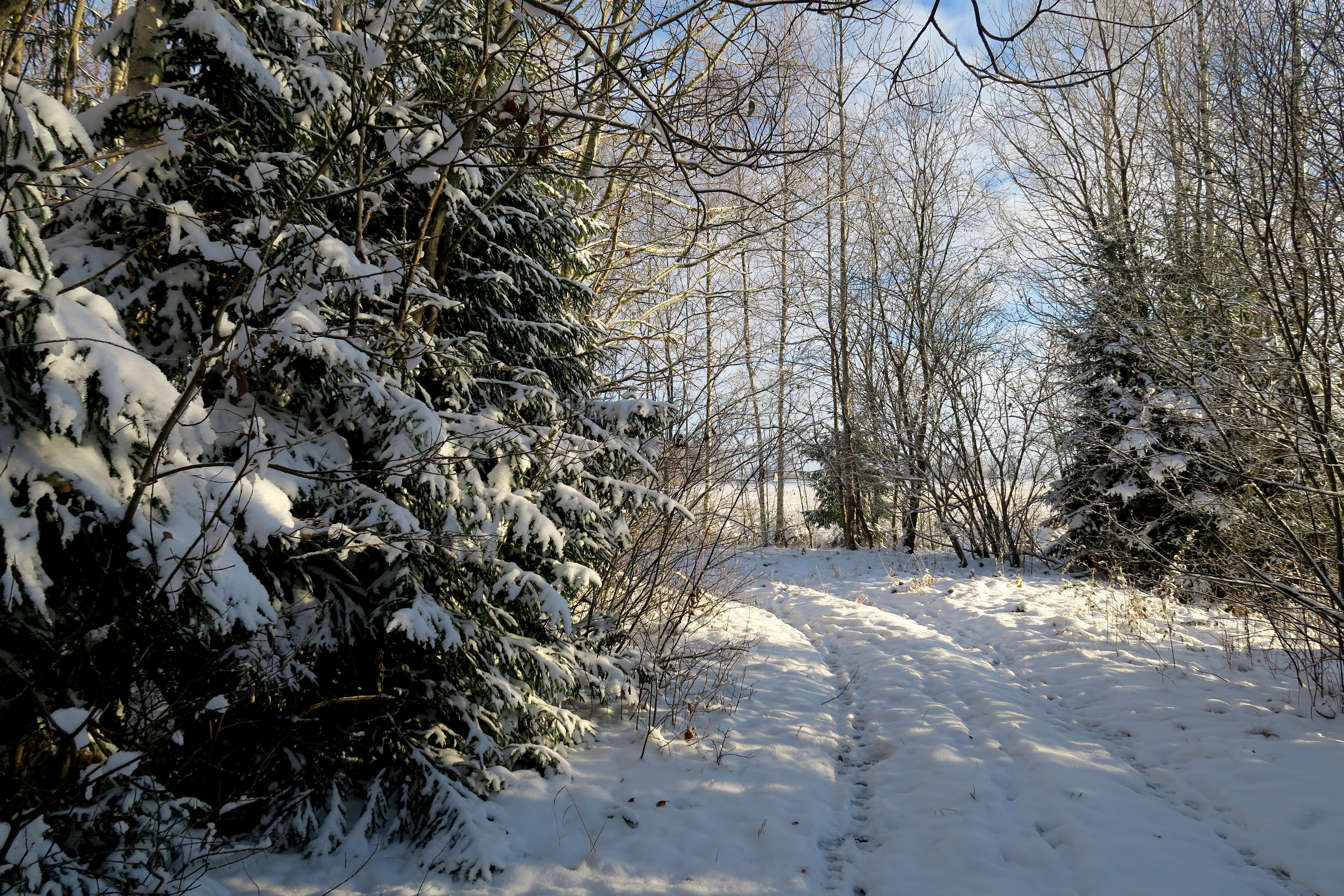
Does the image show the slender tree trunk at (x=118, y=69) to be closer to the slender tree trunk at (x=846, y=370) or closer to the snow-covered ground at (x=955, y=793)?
the snow-covered ground at (x=955, y=793)

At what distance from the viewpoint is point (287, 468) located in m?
2.84

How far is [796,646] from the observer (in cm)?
680

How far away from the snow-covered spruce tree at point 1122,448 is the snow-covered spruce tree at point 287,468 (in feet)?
19.3

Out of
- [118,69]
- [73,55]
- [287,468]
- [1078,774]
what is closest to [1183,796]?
[1078,774]

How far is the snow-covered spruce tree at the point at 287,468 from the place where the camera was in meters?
2.11

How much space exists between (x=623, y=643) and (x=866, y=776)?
79.5 inches

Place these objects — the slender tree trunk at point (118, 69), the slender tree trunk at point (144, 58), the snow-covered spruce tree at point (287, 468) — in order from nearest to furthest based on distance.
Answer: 1. the snow-covered spruce tree at point (287, 468)
2. the slender tree trunk at point (144, 58)
3. the slender tree trunk at point (118, 69)

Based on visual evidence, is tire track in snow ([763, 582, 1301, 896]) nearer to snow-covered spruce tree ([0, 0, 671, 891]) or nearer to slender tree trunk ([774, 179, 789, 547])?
snow-covered spruce tree ([0, 0, 671, 891])

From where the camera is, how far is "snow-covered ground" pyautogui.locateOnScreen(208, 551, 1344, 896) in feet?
9.31

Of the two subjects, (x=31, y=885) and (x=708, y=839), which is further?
(x=708, y=839)

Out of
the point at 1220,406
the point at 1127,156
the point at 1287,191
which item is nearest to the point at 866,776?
the point at 1220,406

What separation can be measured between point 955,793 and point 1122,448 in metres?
7.22

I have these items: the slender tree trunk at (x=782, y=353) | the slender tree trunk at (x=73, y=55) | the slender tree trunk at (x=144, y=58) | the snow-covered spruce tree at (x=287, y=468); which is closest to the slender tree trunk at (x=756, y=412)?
the slender tree trunk at (x=782, y=353)

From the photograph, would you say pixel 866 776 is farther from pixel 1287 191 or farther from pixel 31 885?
pixel 1287 191
